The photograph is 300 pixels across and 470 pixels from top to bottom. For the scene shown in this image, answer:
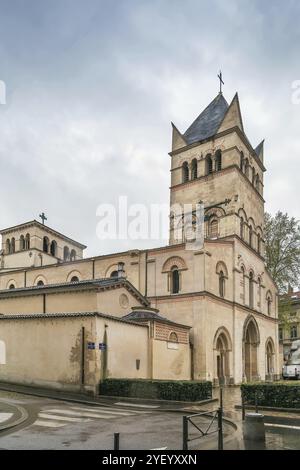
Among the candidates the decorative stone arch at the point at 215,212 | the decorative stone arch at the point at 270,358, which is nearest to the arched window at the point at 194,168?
the decorative stone arch at the point at 215,212

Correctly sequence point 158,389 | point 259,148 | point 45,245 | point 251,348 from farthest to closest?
1. point 45,245
2. point 259,148
3. point 251,348
4. point 158,389

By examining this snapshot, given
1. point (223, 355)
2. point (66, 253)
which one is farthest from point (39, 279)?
point (223, 355)

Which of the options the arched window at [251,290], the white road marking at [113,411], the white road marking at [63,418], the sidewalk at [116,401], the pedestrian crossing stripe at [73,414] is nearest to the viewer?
the pedestrian crossing stripe at [73,414]

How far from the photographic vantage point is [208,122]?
43531 mm

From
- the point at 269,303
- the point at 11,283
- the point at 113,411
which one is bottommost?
the point at 113,411

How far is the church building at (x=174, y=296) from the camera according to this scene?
23.5 meters

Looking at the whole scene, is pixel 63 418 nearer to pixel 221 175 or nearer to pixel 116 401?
pixel 116 401

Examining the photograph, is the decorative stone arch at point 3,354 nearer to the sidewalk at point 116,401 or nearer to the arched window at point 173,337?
the sidewalk at point 116,401

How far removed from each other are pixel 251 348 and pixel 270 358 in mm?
4829

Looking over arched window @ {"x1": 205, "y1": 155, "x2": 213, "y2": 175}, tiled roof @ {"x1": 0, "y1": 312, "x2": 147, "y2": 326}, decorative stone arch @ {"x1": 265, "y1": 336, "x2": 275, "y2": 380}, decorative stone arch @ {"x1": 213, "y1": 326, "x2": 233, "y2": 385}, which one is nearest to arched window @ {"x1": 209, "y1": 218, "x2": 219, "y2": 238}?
arched window @ {"x1": 205, "y1": 155, "x2": 213, "y2": 175}

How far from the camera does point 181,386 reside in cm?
1962

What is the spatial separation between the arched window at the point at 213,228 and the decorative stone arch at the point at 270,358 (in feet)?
40.4

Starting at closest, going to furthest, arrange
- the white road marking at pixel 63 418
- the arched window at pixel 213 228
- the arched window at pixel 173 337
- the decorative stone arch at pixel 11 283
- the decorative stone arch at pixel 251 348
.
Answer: the white road marking at pixel 63 418 < the arched window at pixel 173 337 < the arched window at pixel 213 228 < the decorative stone arch at pixel 251 348 < the decorative stone arch at pixel 11 283
